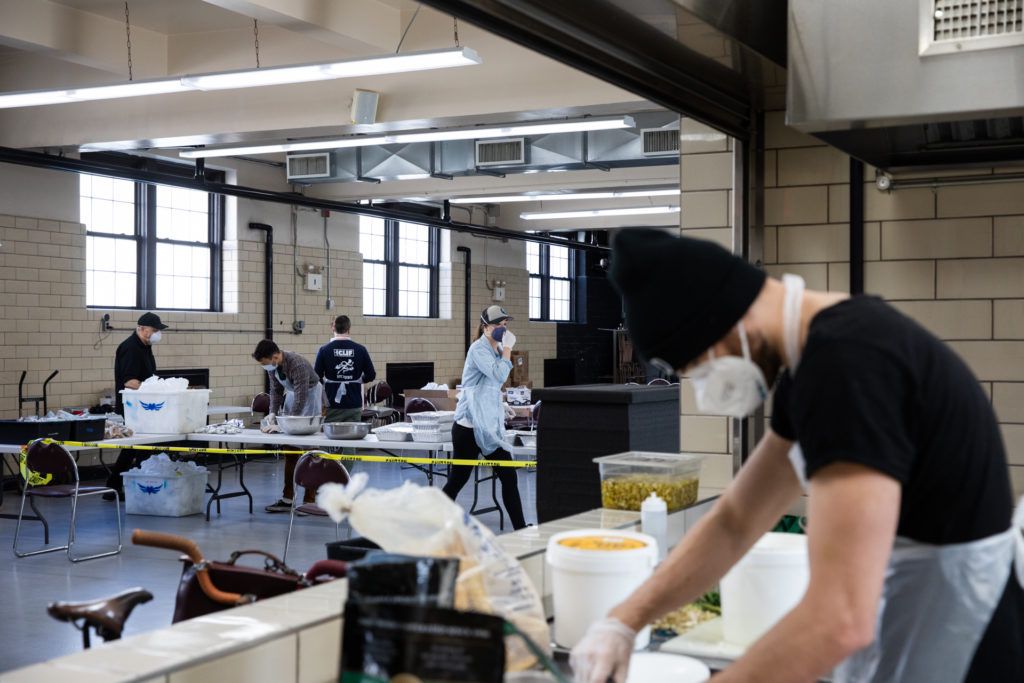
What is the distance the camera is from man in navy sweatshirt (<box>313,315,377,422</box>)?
A: 30.8ft

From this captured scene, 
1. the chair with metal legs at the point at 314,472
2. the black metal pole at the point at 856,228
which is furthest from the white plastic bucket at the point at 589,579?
the chair with metal legs at the point at 314,472

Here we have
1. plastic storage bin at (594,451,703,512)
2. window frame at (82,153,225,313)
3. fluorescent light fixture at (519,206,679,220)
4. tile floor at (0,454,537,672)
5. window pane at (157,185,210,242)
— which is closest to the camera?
plastic storage bin at (594,451,703,512)

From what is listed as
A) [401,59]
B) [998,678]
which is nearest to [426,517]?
[998,678]

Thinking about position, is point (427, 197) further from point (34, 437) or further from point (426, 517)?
point (426, 517)

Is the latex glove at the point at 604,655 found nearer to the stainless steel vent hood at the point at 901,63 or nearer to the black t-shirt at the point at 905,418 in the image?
the black t-shirt at the point at 905,418

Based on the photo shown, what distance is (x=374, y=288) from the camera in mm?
15008

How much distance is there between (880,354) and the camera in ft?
4.30

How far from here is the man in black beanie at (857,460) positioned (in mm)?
1286


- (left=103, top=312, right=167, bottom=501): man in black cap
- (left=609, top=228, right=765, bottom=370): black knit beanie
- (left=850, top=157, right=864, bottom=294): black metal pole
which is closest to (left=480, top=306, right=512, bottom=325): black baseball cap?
(left=103, top=312, right=167, bottom=501): man in black cap

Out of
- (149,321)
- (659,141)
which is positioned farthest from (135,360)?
(659,141)

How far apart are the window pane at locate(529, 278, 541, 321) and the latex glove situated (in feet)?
57.1

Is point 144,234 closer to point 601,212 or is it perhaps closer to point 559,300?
point 601,212

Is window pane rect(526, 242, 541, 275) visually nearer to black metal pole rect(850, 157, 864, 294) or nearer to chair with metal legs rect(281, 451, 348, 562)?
chair with metal legs rect(281, 451, 348, 562)

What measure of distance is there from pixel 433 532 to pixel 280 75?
5527mm
